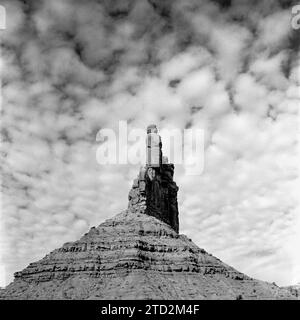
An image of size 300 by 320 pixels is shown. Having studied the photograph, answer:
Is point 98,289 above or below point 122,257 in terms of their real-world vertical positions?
below

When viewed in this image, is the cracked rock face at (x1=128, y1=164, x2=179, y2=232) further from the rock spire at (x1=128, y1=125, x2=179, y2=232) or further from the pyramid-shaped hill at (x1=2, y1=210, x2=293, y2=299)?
the pyramid-shaped hill at (x1=2, y1=210, x2=293, y2=299)

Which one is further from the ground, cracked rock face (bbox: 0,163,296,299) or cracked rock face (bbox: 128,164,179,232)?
cracked rock face (bbox: 128,164,179,232)

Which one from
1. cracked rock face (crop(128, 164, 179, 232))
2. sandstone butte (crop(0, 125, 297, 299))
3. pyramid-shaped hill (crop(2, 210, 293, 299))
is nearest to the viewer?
pyramid-shaped hill (crop(2, 210, 293, 299))

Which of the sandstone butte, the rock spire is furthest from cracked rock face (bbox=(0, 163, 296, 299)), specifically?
the rock spire

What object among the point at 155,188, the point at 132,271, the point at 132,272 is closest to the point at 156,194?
the point at 155,188

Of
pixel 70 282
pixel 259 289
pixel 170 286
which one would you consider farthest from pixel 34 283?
pixel 259 289

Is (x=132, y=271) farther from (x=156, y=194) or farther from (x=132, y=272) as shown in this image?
(x=156, y=194)

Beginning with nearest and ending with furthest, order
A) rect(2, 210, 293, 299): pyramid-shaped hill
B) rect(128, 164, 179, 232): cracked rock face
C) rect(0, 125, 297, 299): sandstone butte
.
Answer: rect(2, 210, 293, 299): pyramid-shaped hill < rect(0, 125, 297, 299): sandstone butte < rect(128, 164, 179, 232): cracked rock face

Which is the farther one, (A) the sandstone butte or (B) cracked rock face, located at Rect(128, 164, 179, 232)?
(B) cracked rock face, located at Rect(128, 164, 179, 232)

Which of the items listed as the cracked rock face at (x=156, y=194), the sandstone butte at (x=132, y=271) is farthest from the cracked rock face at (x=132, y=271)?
the cracked rock face at (x=156, y=194)
